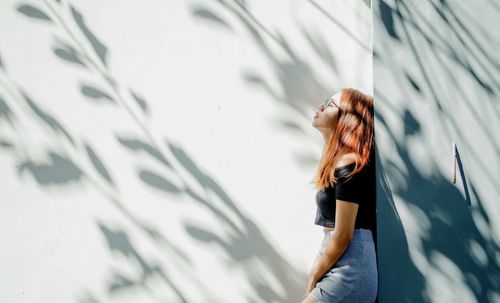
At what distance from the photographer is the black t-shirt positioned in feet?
8.84

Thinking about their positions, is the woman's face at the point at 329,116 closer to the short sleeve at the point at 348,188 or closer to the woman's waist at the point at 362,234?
the short sleeve at the point at 348,188

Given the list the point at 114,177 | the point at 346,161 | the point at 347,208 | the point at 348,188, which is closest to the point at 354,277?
the point at 347,208

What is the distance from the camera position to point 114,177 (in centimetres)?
344

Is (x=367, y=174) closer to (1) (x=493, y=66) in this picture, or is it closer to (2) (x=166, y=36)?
(1) (x=493, y=66)

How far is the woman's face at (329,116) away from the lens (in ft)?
9.84

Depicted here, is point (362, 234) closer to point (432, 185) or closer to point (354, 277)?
point (354, 277)

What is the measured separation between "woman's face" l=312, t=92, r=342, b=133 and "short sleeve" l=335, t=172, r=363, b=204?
1.37 feet

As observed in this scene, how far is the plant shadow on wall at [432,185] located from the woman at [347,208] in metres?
0.10

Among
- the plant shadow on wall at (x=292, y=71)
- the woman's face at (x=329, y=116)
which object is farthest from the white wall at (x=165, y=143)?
the woman's face at (x=329, y=116)

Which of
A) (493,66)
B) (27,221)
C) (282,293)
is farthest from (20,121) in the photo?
(493,66)

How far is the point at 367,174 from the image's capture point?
2775mm

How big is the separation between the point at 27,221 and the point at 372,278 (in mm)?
2343

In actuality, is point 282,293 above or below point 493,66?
below

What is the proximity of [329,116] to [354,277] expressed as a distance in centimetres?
96
